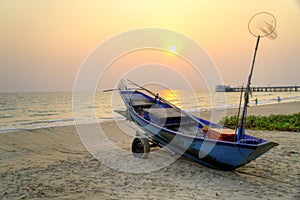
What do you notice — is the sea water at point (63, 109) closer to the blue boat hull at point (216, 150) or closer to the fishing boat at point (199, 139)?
the fishing boat at point (199, 139)

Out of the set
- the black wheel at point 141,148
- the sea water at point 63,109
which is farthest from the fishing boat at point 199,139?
the sea water at point 63,109

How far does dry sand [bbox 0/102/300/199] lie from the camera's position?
15.7 ft

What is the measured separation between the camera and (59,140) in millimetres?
11672

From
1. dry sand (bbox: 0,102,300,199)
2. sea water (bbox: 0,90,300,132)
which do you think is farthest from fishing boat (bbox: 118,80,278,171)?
A: sea water (bbox: 0,90,300,132)

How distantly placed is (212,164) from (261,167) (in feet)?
5.01

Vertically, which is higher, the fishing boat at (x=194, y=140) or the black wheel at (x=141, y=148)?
the fishing boat at (x=194, y=140)

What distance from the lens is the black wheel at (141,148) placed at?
713 centimetres

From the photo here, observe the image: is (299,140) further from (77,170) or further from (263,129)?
(77,170)

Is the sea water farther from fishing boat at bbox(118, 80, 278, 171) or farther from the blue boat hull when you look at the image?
the blue boat hull

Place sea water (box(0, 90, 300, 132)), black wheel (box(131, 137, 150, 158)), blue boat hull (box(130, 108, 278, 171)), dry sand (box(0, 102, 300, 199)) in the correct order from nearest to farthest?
1. dry sand (box(0, 102, 300, 199))
2. blue boat hull (box(130, 108, 278, 171))
3. black wheel (box(131, 137, 150, 158))
4. sea water (box(0, 90, 300, 132))

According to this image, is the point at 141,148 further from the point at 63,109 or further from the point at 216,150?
the point at 63,109

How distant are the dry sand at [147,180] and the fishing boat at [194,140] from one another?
0.50m

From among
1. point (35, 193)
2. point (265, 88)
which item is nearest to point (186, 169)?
point (35, 193)

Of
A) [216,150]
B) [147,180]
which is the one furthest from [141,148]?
[216,150]
